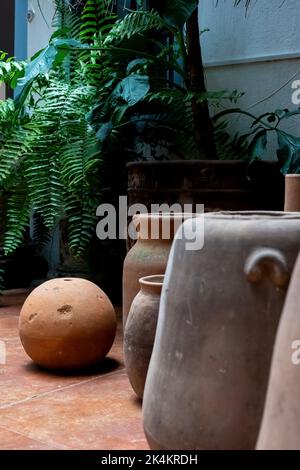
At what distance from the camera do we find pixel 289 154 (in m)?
3.19

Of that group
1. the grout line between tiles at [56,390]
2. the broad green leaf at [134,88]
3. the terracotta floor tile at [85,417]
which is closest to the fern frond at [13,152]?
the broad green leaf at [134,88]

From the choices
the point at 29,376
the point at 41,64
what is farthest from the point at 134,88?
the point at 29,376

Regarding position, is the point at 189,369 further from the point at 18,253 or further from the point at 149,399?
the point at 18,253

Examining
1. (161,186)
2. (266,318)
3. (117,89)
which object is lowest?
(266,318)

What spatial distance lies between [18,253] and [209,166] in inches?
82.3

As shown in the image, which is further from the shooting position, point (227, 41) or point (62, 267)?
point (62, 267)

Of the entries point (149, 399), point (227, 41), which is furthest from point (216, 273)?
point (227, 41)

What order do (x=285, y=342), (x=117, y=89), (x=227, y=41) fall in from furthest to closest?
1. (x=227, y=41)
2. (x=117, y=89)
3. (x=285, y=342)

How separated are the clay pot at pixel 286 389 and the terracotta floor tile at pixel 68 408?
93 centimetres

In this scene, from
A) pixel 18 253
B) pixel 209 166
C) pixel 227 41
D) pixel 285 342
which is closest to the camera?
pixel 285 342

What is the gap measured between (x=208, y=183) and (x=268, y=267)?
1.84m

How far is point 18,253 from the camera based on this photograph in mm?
4812

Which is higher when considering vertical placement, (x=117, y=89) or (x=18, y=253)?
(x=117, y=89)
